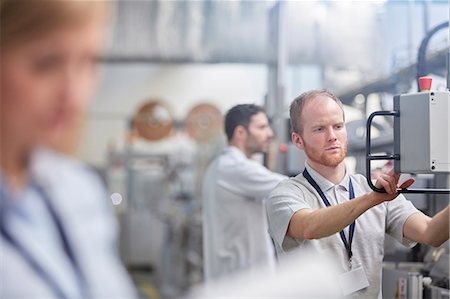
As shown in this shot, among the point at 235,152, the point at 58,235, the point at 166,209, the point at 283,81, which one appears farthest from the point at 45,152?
the point at 166,209

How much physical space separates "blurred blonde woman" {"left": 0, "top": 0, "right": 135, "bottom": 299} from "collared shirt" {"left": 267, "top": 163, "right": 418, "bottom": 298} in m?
0.79

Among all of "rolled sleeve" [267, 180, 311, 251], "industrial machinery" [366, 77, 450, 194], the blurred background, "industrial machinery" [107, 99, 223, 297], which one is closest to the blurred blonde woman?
the blurred background

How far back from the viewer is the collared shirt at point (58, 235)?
1.35m

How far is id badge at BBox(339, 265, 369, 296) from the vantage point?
84.7 inches

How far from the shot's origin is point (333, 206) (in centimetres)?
210

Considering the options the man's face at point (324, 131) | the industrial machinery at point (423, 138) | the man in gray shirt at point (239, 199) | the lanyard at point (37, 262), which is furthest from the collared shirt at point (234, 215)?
the lanyard at point (37, 262)

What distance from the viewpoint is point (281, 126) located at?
9.19ft

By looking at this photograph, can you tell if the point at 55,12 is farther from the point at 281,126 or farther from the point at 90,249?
the point at 281,126

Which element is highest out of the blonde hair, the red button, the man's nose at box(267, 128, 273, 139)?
the blonde hair

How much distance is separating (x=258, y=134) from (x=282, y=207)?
0.63 m

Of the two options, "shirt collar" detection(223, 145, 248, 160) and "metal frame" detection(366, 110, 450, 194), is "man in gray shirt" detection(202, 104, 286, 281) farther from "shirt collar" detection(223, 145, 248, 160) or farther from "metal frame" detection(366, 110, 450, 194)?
"metal frame" detection(366, 110, 450, 194)

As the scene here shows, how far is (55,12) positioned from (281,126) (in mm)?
1485

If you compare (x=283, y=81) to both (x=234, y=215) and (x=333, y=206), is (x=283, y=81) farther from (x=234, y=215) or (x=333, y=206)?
(x=333, y=206)

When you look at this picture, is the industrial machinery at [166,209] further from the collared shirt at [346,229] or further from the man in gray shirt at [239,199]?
the collared shirt at [346,229]
